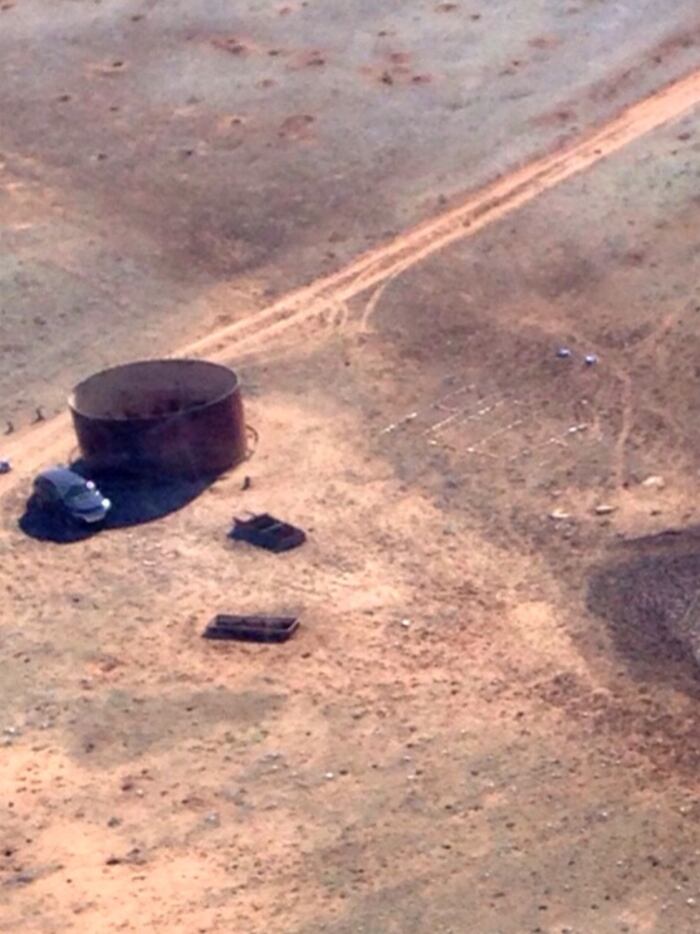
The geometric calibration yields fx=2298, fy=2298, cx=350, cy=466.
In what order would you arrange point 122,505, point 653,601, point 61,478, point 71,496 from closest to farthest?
point 653,601 < point 71,496 < point 61,478 < point 122,505

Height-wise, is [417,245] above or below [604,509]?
above

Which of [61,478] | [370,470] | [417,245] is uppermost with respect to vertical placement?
[61,478]

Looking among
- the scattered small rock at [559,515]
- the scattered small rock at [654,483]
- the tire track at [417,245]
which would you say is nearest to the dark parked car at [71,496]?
the tire track at [417,245]

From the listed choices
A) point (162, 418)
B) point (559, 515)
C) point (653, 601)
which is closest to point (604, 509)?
point (559, 515)

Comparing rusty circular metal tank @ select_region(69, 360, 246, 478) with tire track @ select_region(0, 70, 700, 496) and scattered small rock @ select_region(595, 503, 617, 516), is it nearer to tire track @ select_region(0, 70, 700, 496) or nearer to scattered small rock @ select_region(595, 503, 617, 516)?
tire track @ select_region(0, 70, 700, 496)

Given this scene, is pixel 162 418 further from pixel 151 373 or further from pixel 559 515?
pixel 559 515

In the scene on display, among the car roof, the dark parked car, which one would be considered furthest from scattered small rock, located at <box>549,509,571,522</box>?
the car roof
